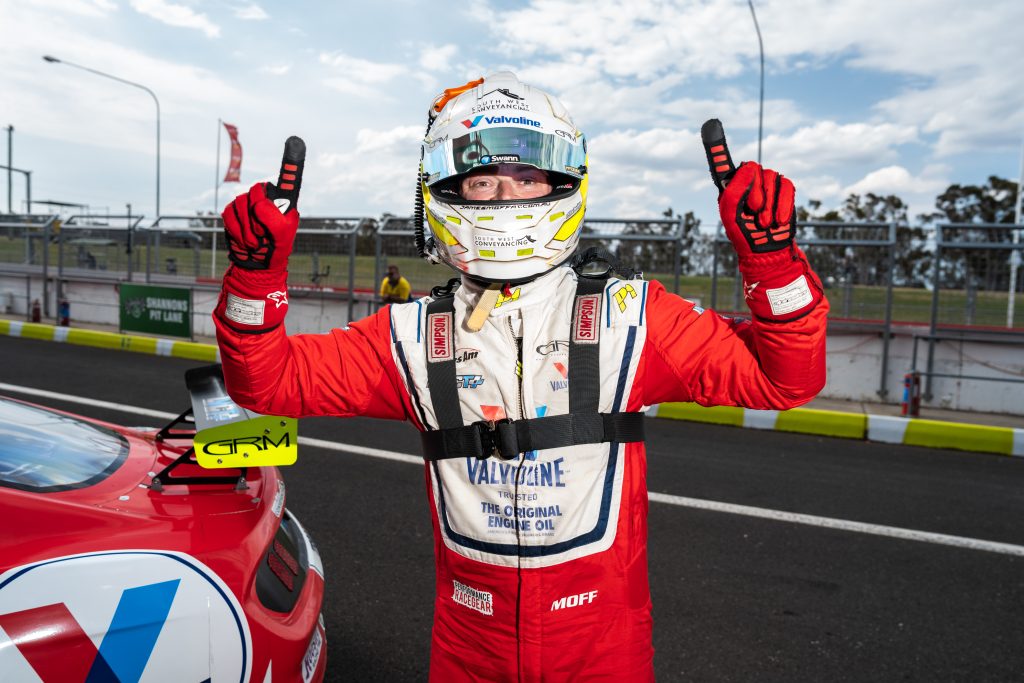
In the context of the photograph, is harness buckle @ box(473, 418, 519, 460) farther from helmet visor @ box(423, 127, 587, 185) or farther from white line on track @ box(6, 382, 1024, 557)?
white line on track @ box(6, 382, 1024, 557)

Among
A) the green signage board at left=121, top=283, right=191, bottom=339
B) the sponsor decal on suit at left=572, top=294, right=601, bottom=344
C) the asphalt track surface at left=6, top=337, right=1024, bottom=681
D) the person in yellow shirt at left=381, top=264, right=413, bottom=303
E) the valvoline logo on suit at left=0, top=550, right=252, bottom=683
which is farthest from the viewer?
the green signage board at left=121, top=283, right=191, bottom=339

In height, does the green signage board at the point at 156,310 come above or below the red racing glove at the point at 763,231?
below

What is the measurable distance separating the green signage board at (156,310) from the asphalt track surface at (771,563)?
5.86 m

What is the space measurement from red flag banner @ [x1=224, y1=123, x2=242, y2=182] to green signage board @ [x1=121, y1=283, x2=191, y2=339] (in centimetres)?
1570

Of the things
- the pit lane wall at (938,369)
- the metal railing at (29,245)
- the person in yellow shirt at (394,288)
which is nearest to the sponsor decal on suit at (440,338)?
A: the pit lane wall at (938,369)

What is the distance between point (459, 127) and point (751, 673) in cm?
247

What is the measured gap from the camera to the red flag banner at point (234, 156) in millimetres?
27375

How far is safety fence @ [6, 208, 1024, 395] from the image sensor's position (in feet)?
27.7

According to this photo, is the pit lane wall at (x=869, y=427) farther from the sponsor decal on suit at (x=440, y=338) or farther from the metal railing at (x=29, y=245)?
the metal railing at (x=29, y=245)

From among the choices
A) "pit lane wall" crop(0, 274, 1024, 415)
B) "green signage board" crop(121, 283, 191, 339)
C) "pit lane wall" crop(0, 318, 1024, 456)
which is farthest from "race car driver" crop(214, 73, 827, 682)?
"green signage board" crop(121, 283, 191, 339)

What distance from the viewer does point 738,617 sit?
11.5ft

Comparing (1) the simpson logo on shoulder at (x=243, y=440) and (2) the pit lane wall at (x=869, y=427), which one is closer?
(1) the simpson logo on shoulder at (x=243, y=440)

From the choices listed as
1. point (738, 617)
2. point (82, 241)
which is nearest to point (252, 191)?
point (738, 617)

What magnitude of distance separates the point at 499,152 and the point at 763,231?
0.66m
